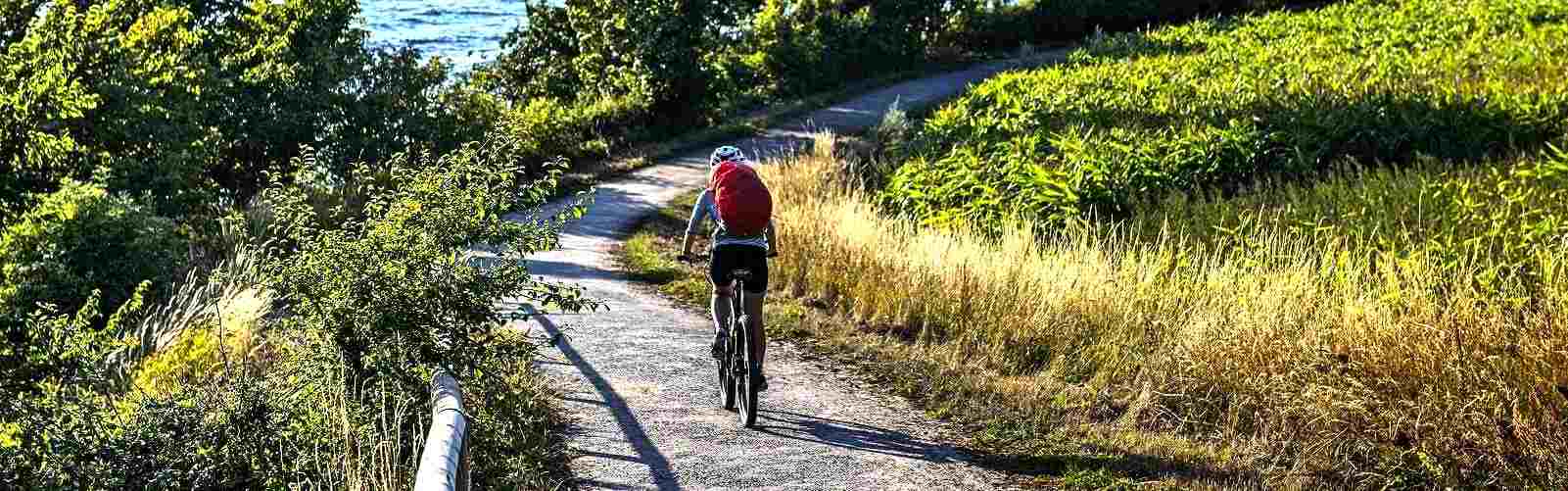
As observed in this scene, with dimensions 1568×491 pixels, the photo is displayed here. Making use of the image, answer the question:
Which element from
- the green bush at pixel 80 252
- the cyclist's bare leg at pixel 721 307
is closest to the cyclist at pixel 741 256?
the cyclist's bare leg at pixel 721 307

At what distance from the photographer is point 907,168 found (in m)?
18.0

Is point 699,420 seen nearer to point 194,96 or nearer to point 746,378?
point 746,378

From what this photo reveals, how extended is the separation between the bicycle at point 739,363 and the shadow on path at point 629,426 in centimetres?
63

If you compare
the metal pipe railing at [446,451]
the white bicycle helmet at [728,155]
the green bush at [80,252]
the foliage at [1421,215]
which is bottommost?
the foliage at [1421,215]

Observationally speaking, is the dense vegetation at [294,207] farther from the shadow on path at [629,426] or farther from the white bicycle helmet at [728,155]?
the white bicycle helmet at [728,155]

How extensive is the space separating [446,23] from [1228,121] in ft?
250

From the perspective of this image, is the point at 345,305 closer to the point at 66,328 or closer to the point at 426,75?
the point at 66,328

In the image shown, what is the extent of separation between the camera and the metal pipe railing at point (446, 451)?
15.5 ft

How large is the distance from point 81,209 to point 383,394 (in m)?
8.10

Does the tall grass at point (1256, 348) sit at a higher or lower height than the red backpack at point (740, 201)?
lower

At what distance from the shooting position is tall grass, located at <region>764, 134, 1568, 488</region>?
7.78 m

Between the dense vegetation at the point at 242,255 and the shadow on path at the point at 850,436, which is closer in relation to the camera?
the dense vegetation at the point at 242,255

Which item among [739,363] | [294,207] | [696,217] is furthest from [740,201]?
[294,207]

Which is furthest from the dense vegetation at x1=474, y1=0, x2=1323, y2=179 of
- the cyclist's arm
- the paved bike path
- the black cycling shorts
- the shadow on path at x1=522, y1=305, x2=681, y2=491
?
the black cycling shorts
